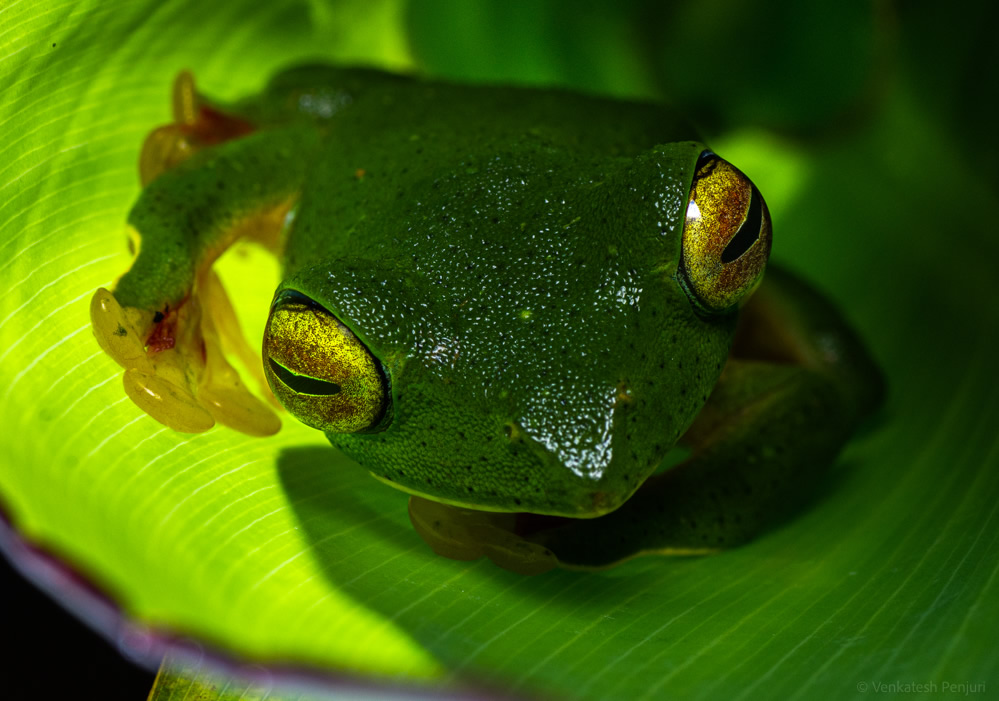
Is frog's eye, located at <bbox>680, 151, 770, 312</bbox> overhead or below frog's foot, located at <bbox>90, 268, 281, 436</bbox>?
overhead

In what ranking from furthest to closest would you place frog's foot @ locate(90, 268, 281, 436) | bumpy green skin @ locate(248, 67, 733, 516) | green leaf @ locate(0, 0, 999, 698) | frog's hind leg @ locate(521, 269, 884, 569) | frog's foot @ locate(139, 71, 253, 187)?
frog's foot @ locate(139, 71, 253, 187), frog's hind leg @ locate(521, 269, 884, 569), frog's foot @ locate(90, 268, 281, 436), bumpy green skin @ locate(248, 67, 733, 516), green leaf @ locate(0, 0, 999, 698)

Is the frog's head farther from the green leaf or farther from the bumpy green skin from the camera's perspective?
the green leaf

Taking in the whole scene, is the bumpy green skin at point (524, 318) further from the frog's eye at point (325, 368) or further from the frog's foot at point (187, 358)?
the frog's foot at point (187, 358)

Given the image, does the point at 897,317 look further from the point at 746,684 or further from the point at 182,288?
the point at 182,288

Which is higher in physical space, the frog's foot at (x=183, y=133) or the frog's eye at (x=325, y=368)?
the frog's foot at (x=183, y=133)

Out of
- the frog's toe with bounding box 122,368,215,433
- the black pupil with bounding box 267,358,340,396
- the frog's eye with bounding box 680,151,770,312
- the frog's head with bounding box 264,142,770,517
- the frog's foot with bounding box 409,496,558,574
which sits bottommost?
the frog's foot with bounding box 409,496,558,574

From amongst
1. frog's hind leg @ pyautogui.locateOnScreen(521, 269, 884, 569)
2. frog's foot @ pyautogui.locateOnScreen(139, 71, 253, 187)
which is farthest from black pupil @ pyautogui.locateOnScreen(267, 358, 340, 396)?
frog's foot @ pyautogui.locateOnScreen(139, 71, 253, 187)

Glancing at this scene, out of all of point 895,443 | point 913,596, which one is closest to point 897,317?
point 895,443

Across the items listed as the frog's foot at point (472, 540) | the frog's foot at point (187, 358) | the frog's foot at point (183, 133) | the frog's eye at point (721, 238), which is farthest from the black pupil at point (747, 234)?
the frog's foot at point (183, 133)
